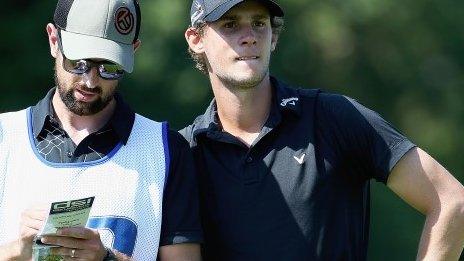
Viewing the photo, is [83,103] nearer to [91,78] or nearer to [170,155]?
[91,78]

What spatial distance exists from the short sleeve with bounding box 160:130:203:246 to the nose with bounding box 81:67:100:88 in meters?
0.37

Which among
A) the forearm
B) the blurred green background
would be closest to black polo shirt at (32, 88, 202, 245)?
the forearm

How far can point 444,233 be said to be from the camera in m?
5.70

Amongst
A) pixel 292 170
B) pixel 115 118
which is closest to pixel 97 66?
pixel 115 118

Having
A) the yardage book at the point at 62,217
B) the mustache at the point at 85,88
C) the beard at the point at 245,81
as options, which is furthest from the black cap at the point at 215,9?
the yardage book at the point at 62,217

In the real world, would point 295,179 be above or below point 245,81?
below

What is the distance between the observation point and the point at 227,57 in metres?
5.81

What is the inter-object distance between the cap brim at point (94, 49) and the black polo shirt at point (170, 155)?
0.21m

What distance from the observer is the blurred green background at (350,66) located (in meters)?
11.4

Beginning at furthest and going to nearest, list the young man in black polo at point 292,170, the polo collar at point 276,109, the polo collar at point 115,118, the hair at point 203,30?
1. the hair at point 203,30
2. the polo collar at point 276,109
3. the young man in black polo at point 292,170
4. the polo collar at point 115,118

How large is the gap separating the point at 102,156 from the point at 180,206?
1.09 ft

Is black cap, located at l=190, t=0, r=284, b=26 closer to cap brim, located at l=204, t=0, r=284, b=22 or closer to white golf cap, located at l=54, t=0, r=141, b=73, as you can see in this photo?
cap brim, located at l=204, t=0, r=284, b=22

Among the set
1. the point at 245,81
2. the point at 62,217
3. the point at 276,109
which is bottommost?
the point at 62,217

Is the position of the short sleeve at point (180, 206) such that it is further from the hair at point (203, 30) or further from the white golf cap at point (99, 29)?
the hair at point (203, 30)
